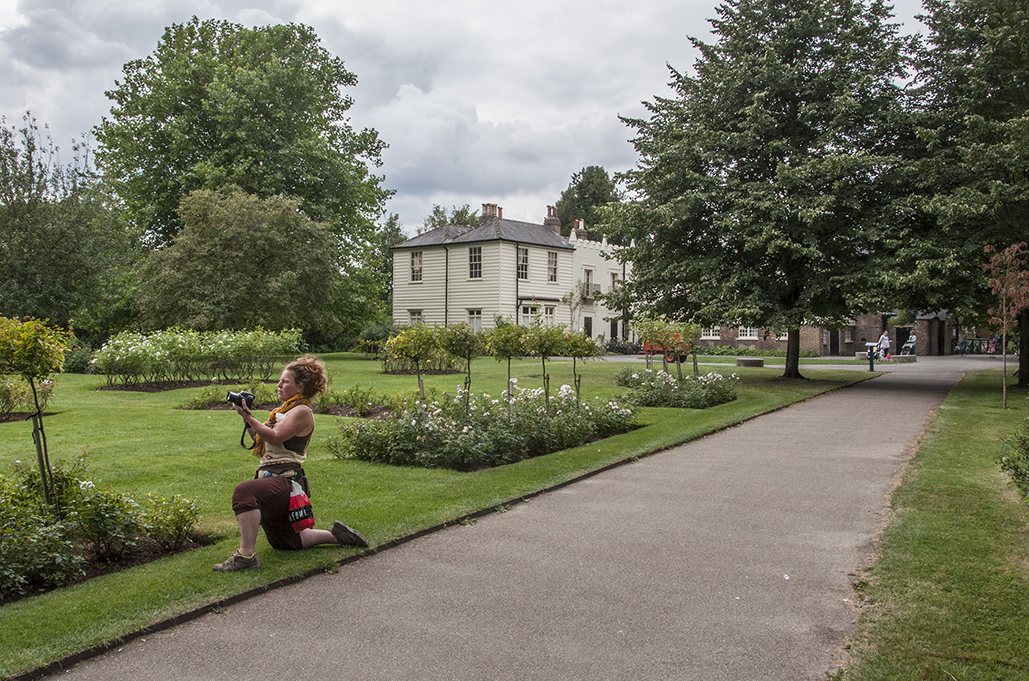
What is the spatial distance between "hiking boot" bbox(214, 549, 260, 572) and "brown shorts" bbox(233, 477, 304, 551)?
0.97 feet

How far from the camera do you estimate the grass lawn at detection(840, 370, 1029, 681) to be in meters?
3.79

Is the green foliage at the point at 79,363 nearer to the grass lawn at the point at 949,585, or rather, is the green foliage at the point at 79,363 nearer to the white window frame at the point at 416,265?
the white window frame at the point at 416,265

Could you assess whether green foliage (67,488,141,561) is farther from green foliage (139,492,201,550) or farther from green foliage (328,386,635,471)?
green foliage (328,386,635,471)

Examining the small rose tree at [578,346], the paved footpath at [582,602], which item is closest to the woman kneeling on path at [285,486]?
the paved footpath at [582,602]

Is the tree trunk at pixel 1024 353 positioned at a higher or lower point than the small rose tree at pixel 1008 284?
lower

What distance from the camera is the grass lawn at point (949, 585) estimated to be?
149 inches

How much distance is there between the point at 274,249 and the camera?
89.2 ft

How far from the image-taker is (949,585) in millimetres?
4926

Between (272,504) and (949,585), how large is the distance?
467cm

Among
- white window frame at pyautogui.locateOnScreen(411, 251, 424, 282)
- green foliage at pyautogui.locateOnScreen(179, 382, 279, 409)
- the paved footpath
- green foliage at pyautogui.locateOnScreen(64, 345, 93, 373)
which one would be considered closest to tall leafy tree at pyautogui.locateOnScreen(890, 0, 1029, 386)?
the paved footpath

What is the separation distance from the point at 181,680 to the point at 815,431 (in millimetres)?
11465

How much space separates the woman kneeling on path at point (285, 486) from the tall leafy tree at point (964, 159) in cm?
1785

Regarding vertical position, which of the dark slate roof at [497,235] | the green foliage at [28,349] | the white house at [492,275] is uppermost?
the dark slate roof at [497,235]

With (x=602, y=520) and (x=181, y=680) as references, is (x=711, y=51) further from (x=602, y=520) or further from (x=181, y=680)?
(x=181, y=680)
